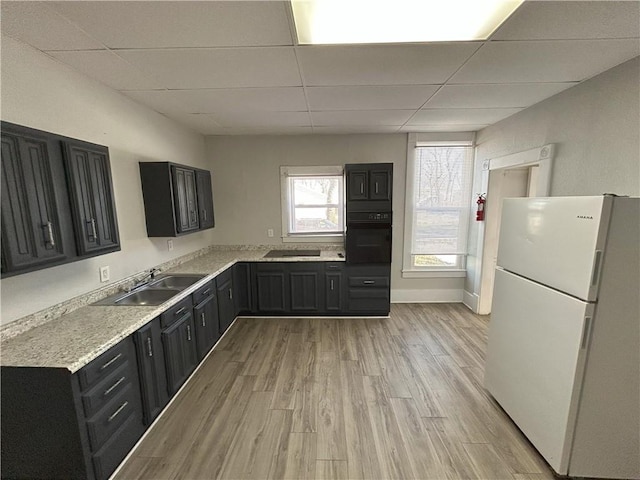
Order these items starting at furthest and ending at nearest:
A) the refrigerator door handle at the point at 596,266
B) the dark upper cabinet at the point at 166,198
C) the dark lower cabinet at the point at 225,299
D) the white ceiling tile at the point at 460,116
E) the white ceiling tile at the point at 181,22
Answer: the dark lower cabinet at the point at 225,299 → the white ceiling tile at the point at 460,116 → the dark upper cabinet at the point at 166,198 → the refrigerator door handle at the point at 596,266 → the white ceiling tile at the point at 181,22

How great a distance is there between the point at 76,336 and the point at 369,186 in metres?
3.21

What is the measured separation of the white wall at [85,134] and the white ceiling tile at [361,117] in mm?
1759

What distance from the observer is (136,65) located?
190 centimetres

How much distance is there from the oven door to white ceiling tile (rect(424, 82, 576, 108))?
156cm

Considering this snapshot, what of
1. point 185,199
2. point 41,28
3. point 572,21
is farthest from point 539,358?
point 41,28

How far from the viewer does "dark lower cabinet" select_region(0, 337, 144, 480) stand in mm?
1364

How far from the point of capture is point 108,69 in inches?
77.2

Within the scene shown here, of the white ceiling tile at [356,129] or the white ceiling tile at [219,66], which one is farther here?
the white ceiling tile at [356,129]

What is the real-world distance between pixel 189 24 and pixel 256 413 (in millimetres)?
2643

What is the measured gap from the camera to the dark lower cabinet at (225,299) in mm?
3236

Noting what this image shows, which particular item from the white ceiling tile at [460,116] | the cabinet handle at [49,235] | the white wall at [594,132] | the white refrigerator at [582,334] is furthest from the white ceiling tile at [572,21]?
the cabinet handle at [49,235]

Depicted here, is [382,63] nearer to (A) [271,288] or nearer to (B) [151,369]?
(B) [151,369]

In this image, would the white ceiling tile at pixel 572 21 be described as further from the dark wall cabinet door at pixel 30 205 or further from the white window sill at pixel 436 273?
the white window sill at pixel 436 273

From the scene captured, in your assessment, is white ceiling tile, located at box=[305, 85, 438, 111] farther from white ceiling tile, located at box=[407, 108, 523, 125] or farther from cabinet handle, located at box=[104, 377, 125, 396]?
cabinet handle, located at box=[104, 377, 125, 396]
